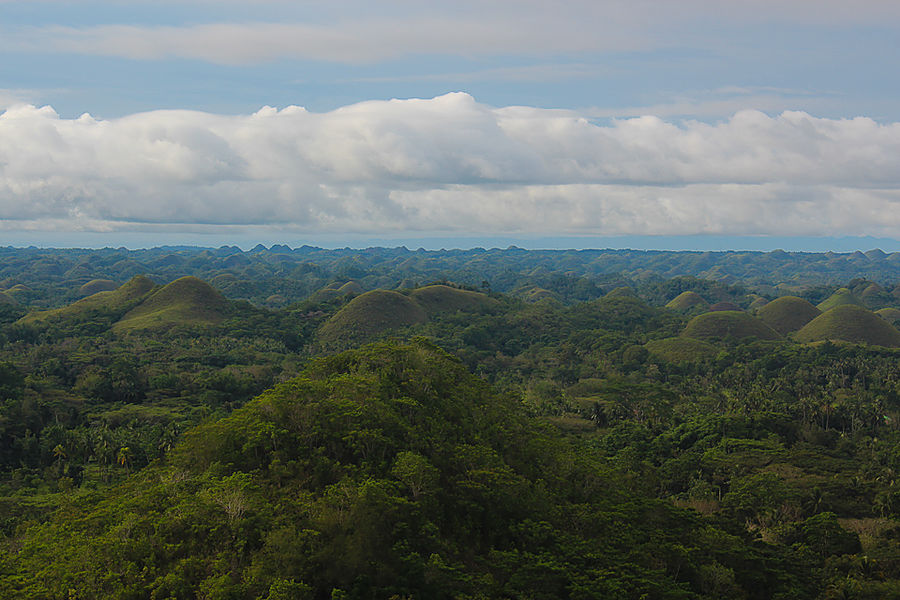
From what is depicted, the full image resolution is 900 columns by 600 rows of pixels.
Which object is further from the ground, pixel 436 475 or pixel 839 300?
pixel 839 300

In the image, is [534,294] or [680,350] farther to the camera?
[534,294]

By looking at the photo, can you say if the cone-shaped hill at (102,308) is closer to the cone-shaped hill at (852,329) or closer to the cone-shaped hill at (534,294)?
the cone-shaped hill at (534,294)

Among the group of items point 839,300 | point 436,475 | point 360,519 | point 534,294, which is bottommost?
point 360,519

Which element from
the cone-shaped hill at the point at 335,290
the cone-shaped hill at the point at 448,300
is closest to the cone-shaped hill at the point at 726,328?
the cone-shaped hill at the point at 448,300

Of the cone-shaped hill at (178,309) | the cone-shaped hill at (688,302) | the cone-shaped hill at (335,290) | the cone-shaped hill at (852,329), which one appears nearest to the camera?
the cone-shaped hill at (178,309)

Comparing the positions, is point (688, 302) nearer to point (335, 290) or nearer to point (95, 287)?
point (335, 290)

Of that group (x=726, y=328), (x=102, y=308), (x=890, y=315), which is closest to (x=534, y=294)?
(x=726, y=328)

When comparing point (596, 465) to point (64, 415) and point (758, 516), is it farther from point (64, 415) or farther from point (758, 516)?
point (64, 415)
